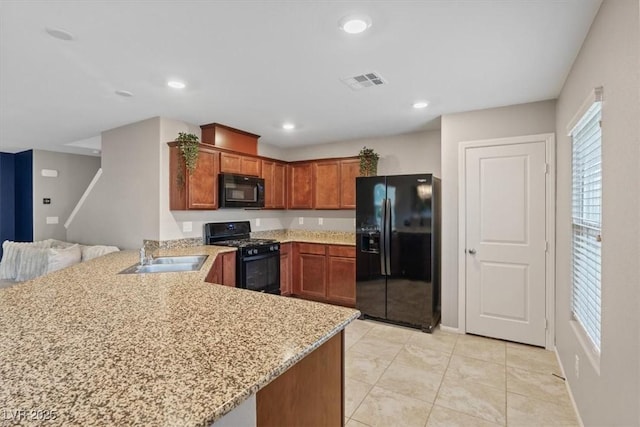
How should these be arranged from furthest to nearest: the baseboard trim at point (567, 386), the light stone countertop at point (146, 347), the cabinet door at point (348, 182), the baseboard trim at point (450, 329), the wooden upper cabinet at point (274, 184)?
1. the wooden upper cabinet at point (274, 184)
2. the cabinet door at point (348, 182)
3. the baseboard trim at point (450, 329)
4. the baseboard trim at point (567, 386)
5. the light stone countertop at point (146, 347)

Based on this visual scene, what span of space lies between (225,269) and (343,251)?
5.26 ft

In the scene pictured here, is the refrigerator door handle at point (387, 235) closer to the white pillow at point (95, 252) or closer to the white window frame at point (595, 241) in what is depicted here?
the white window frame at point (595, 241)

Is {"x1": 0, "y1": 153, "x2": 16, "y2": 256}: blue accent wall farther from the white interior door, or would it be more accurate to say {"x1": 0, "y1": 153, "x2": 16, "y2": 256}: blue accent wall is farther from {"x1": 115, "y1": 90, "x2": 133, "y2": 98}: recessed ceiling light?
the white interior door

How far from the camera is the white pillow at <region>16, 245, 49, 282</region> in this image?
12.6 ft

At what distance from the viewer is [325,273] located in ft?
15.2

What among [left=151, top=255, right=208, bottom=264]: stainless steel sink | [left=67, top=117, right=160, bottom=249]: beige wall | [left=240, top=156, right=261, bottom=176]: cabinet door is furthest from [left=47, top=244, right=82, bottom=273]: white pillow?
[left=240, top=156, right=261, bottom=176]: cabinet door

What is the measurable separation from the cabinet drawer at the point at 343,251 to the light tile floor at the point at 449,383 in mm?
1174

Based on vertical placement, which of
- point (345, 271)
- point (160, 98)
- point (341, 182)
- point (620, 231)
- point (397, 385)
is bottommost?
point (397, 385)

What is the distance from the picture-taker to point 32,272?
12.6 feet

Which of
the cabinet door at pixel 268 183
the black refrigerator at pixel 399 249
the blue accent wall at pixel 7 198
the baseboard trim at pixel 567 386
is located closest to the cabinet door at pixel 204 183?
the cabinet door at pixel 268 183

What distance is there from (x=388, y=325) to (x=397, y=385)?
1.34m

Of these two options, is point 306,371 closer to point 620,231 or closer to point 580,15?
point 620,231

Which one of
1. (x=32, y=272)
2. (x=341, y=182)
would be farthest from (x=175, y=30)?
(x=32, y=272)

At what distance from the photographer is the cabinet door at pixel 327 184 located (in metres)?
4.90
